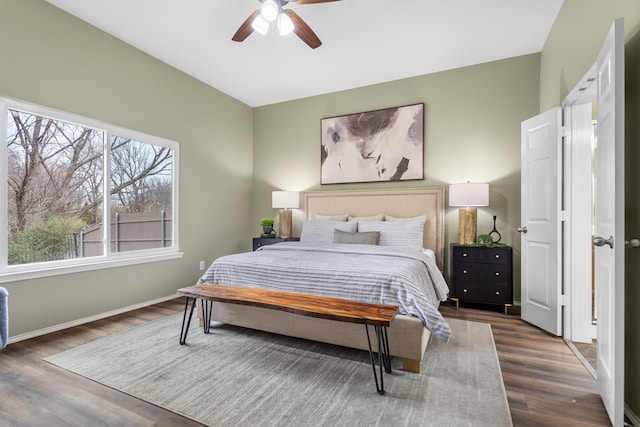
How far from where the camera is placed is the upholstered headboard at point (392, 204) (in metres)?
3.97

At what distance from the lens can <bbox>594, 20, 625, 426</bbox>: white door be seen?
145 cm

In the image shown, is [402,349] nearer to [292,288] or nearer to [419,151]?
[292,288]

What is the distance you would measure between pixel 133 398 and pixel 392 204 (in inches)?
135

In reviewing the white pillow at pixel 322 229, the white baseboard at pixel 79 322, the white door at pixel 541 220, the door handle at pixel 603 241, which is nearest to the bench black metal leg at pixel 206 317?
the white baseboard at pixel 79 322

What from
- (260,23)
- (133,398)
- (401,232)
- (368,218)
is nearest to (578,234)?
(401,232)

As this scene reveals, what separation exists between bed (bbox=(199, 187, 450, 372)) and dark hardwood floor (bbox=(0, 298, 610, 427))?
22.8 inches

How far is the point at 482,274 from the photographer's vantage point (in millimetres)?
3426

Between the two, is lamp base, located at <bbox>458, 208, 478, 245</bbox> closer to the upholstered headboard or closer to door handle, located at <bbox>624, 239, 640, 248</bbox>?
the upholstered headboard

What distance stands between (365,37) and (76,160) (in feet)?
10.7

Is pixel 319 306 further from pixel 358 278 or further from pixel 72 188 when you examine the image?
pixel 72 188

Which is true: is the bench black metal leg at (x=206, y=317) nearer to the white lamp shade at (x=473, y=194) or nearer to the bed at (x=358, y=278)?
the bed at (x=358, y=278)

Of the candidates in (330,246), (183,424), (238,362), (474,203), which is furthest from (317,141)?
(183,424)

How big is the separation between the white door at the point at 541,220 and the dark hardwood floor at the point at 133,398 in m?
0.33

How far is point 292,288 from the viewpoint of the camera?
2475 mm
